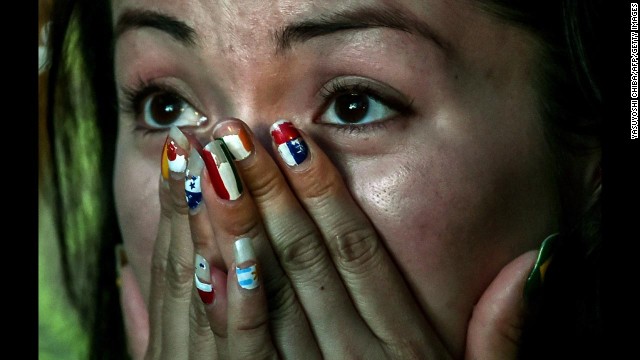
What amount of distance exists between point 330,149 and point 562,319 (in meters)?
0.40

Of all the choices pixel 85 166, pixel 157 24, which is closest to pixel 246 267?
pixel 157 24

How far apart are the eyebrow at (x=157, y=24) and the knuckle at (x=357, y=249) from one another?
0.31 m

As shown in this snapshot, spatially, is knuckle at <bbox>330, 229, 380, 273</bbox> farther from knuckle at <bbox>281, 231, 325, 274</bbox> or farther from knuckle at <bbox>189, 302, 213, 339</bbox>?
knuckle at <bbox>189, 302, 213, 339</bbox>

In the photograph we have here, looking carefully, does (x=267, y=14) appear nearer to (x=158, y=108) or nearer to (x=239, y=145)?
(x=239, y=145)

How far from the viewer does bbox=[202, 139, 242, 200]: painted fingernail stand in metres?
0.79

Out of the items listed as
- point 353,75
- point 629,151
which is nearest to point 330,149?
point 353,75

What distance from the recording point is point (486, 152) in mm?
871

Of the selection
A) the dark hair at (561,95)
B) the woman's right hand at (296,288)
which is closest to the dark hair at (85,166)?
the dark hair at (561,95)

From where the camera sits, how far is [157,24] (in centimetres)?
94

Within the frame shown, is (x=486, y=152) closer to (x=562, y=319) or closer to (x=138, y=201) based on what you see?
(x=562, y=319)

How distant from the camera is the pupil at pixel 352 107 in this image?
0.90 metres

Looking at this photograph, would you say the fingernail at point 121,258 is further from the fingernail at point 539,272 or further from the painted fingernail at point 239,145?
the fingernail at point 539,272

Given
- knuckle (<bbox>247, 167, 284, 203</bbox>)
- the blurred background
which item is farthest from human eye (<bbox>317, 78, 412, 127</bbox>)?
the blurred background

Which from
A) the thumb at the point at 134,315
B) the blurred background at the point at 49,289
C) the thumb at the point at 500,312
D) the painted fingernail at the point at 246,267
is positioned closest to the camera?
the painted fingernail at the point at 246,267
